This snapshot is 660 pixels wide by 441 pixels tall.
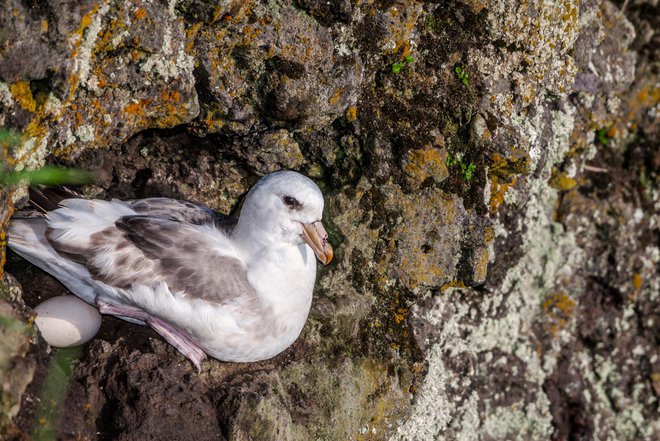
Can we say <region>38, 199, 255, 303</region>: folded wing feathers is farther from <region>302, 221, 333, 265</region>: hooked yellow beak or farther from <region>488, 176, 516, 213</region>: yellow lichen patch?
<region>488, 176, 516, 213</region>: yellow lichen patch

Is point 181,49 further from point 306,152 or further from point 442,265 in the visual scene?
point 442,265

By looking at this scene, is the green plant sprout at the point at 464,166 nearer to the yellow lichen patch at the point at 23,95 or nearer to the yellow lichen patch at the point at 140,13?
the yellow lichen patch at the point at 140,13

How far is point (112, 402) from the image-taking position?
2986 mm

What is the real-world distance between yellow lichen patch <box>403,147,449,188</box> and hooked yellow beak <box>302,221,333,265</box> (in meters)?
0.62

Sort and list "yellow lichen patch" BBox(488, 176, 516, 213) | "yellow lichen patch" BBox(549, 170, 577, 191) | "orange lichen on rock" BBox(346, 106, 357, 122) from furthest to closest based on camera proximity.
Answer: "yellow lichen patch" BBox(549, 170, 577, 191), "yellow lichen patch" BBox(488, 176, 516, 213), "orange lichen on rock" BBox(346, 106, 357, 122)

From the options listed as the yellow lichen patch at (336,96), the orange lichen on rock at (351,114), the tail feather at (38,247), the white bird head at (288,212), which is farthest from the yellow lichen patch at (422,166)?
the tail feather at (38,247)

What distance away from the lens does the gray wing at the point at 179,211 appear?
331cm

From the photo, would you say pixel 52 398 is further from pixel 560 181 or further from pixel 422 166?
pixel 560 181

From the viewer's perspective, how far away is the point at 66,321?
3.04m

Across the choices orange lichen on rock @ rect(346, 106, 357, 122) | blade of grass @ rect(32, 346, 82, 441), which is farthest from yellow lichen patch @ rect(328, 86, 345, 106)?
blade of grass @ rect(32, 346, 82, 441)

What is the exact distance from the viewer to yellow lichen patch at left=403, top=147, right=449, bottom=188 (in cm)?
357

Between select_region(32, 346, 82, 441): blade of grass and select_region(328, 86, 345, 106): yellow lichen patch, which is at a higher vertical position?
select_region(328, 86, 345, 106): yellow lichen patch

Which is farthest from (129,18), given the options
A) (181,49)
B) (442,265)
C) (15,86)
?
(442,265)

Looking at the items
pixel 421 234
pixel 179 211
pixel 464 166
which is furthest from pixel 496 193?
pixel 179 211
